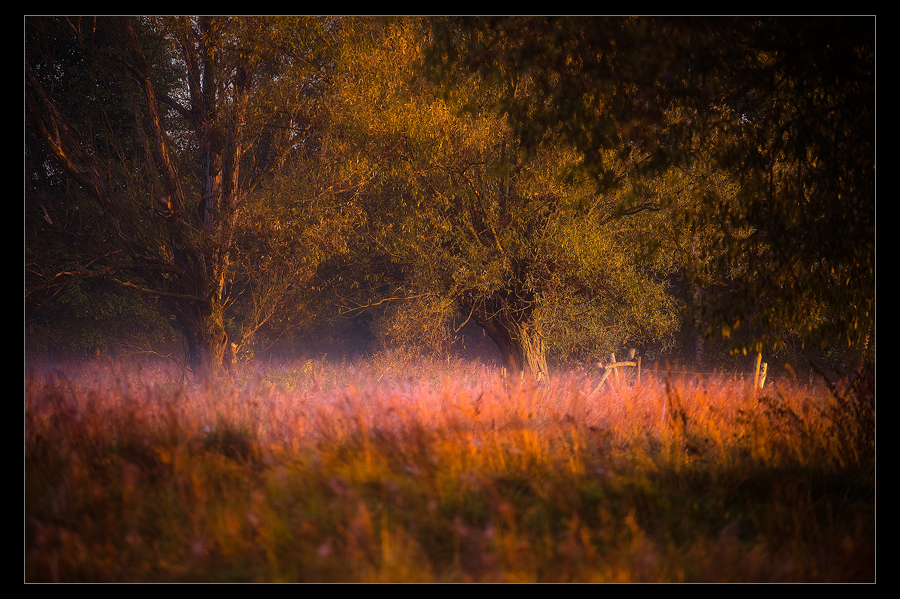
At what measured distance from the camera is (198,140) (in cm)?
1241

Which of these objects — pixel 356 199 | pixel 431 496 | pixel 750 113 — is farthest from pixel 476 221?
pixel 431 496

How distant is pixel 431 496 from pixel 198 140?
1083cm

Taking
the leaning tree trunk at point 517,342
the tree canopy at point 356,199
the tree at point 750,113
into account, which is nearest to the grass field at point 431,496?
the tree at point 750,113

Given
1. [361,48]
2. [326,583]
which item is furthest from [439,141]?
[326,583]

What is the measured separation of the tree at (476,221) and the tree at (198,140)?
1.41 metres

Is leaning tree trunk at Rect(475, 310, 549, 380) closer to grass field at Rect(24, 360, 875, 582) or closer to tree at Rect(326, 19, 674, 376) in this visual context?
tree at Rect(326, 19, 674, 376)

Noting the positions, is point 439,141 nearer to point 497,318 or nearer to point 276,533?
point 497,318

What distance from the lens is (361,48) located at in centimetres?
1090

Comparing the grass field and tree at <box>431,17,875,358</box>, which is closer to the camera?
the grass field

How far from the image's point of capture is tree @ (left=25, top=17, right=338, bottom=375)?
10.6 m

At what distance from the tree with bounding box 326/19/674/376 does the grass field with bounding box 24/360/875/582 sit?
5390mm

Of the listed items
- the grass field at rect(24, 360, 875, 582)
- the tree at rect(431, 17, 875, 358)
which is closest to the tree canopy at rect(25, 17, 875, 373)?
the tree at rect(431, 17, 875, 358)

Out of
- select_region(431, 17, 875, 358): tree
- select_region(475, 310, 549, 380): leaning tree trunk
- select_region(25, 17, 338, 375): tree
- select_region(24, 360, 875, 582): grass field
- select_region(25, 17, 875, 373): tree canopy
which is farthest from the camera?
select_region(475, 310, 549, 380): leaning tree trunk

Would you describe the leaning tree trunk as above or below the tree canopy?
below
